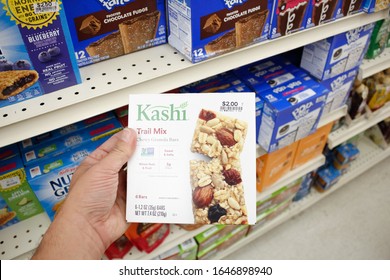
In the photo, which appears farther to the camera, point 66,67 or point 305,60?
point 305,60

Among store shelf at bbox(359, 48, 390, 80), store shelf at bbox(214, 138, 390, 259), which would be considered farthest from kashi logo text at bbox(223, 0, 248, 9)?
store shelf at bbox(214, 138, 390, 259)

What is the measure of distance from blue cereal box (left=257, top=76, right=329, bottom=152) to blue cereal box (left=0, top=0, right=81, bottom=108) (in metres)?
0.73

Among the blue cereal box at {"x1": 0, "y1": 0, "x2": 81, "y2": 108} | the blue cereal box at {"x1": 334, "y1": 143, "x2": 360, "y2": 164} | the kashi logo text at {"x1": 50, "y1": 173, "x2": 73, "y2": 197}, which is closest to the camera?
the blue cereal box at {"x1": 0, "y1": 0, "x2": 81, "y2": 108}

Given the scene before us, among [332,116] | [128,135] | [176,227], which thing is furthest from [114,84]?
[332,116]

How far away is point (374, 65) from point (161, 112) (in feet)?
3.99

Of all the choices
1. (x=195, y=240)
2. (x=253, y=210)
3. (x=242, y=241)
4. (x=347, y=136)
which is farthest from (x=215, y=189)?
(x=347, y=136)

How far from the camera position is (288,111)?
1.20m

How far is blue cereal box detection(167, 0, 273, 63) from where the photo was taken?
0.84 metres

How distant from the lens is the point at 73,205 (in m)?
0.87

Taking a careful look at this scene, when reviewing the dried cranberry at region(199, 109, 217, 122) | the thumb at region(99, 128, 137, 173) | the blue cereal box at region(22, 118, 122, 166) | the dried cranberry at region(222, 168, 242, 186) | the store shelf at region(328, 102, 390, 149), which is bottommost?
the store shelf at region(328, 102, 390, 149)

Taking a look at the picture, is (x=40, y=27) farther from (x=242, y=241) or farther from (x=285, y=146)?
(x=242, y=241)

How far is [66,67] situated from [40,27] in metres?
0.12

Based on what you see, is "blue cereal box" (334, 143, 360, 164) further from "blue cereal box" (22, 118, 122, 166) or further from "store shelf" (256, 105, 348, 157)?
"blue cereal box" (22, 118, 122, 166)

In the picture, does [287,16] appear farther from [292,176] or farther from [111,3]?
[292,176]
